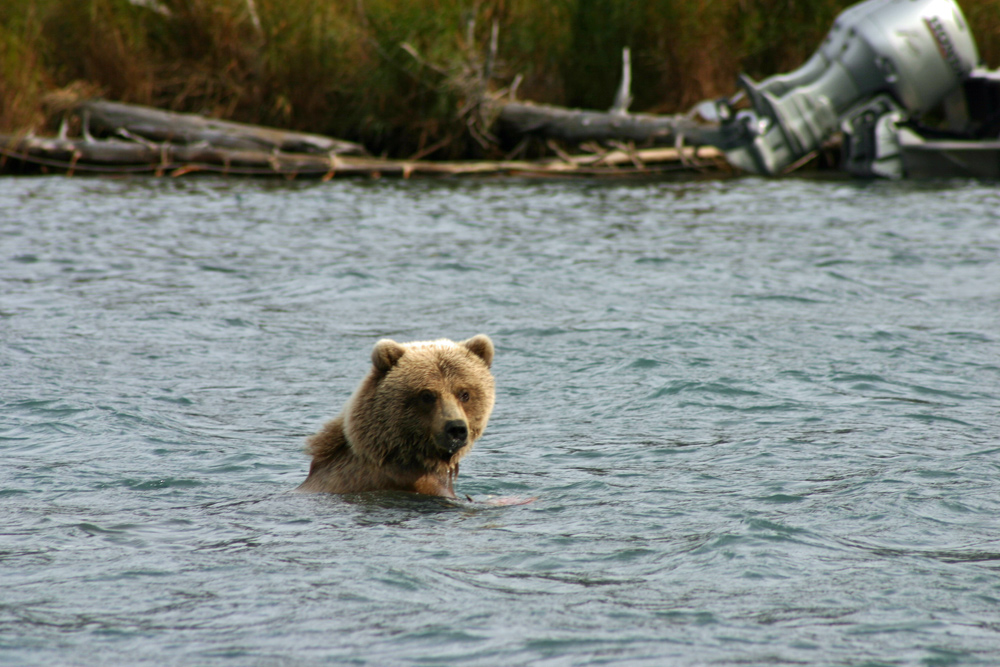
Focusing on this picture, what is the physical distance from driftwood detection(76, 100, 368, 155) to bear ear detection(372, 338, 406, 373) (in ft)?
40.1

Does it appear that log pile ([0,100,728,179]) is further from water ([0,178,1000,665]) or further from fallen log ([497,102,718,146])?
water ([0,178,1000,665])

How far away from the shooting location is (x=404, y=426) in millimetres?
4555

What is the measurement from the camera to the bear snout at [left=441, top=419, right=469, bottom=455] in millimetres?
4402

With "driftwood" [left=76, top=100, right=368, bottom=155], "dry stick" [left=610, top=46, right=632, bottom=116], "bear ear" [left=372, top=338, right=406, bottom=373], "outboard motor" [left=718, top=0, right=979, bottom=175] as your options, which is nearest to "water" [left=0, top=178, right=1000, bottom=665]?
"bear ear" [left=372, top=338, right=406, bottom=373]

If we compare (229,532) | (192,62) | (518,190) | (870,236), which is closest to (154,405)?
(229,532)

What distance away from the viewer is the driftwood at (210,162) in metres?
15.9

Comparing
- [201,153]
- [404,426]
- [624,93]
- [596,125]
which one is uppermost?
[624,93]

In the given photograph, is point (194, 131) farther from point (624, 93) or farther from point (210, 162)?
point (624, 93)

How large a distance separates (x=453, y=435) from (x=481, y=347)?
1.97 feet

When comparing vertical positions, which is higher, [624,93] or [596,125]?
[624,93]

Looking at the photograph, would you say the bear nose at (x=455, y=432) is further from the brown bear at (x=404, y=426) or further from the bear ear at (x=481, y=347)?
the bear ear at (x=481, y=347)

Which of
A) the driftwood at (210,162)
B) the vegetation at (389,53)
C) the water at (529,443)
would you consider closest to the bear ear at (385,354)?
the water at (529,443)

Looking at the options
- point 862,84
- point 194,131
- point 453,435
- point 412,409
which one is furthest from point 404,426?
point 194,131

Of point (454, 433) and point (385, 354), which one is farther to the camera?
point (385, 354)
